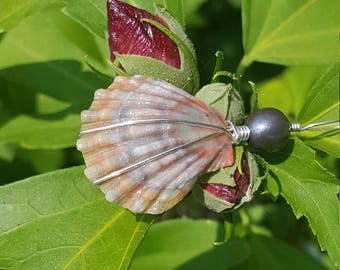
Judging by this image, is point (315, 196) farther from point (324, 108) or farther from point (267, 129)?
point (324, 108)

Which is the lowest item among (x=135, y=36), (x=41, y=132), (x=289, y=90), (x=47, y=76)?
(x=289, y=90)

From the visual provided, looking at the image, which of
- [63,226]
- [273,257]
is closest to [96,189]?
[63,226]

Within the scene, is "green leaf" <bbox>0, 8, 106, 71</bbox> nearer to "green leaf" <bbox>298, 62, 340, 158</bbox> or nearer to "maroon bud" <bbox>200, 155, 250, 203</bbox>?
"green leaf" <bbox>298, 62, 340, 158</bbox>

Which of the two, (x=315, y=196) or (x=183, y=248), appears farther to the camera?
(x=183, y=248)

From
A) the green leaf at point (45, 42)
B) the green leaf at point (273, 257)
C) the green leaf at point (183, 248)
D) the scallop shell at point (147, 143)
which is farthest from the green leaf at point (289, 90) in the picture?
the scallop shell at point (147, 143)

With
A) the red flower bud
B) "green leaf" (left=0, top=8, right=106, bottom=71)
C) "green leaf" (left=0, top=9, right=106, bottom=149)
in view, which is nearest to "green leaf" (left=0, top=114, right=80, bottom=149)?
"green leaf" (left=0, top=9, right=106, bottom=149)

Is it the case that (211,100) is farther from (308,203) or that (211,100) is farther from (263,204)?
(263,204)
